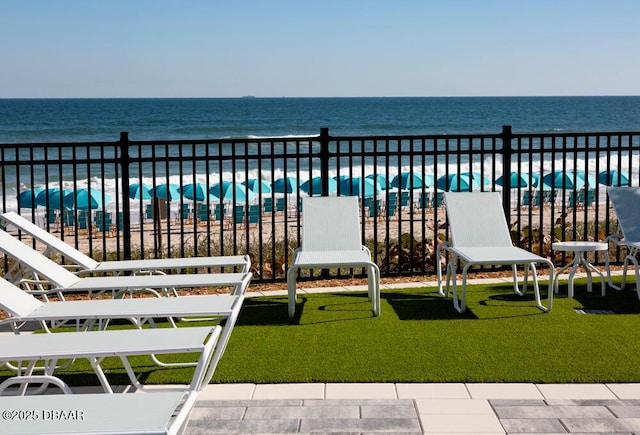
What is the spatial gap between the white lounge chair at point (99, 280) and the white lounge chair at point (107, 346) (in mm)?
1606

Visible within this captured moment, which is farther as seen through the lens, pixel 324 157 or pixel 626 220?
pixel 324 157

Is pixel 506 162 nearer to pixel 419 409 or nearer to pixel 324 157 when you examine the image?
pixel 324 157

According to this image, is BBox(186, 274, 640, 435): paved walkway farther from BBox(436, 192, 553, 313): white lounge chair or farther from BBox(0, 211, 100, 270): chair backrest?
BBox(436, 192, 553, 313): white lounge chair

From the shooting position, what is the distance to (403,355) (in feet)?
18.5

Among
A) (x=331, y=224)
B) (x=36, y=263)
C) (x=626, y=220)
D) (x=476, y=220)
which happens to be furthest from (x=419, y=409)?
(x=626, y=220)

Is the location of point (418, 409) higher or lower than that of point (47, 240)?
lower

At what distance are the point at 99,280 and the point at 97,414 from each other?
323cm

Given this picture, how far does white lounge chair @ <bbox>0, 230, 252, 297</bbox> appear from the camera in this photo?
19.6 feet

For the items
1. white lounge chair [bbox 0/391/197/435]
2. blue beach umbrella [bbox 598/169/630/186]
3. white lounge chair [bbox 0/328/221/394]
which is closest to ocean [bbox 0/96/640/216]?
blue beach umbrella [bbox 598/169/630/186]

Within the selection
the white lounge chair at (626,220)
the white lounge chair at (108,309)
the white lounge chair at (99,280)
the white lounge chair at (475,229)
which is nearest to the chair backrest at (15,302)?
the white lounge chair at (108,309)

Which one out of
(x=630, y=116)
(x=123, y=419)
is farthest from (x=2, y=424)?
(x=630, y=116)

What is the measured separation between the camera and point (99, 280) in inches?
247

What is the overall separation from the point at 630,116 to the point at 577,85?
12.6 metres

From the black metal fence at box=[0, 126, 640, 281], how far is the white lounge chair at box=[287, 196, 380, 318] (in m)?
0.23
